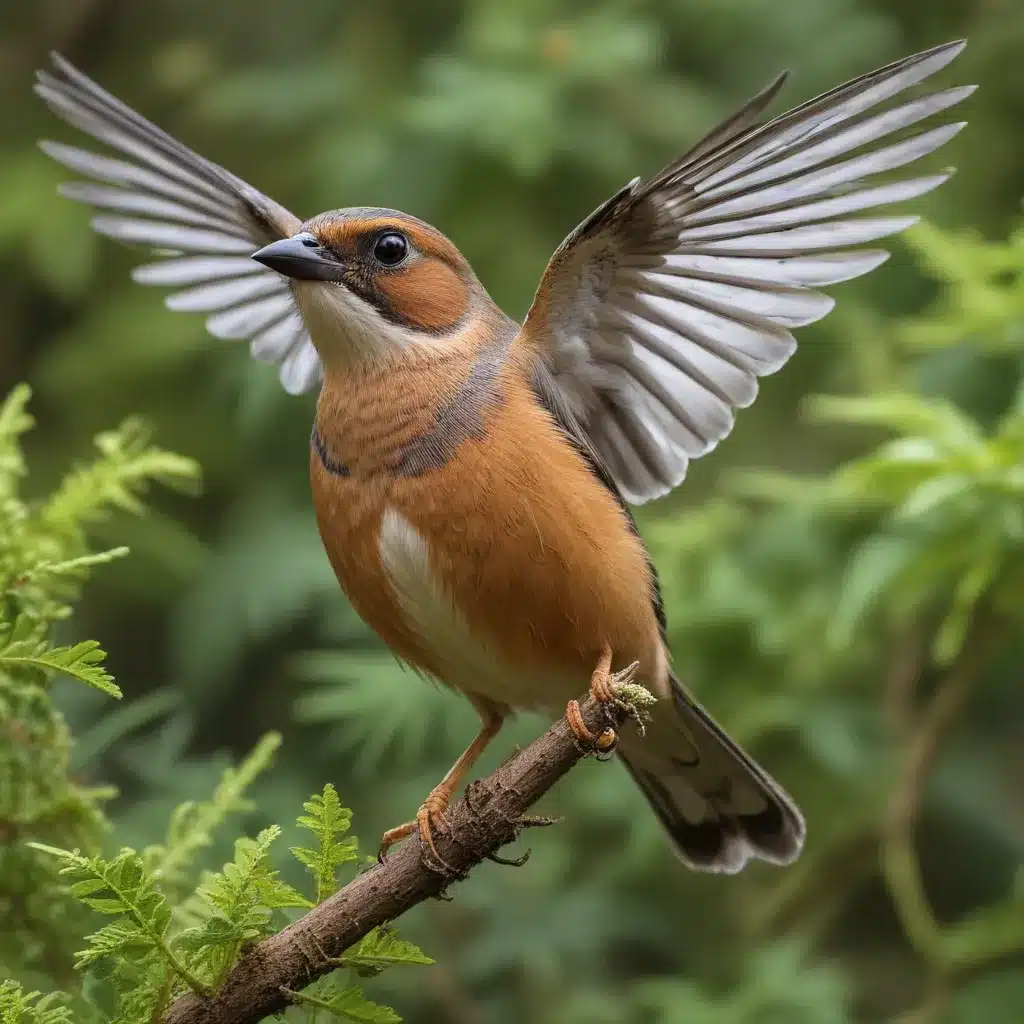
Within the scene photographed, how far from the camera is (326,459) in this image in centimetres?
320

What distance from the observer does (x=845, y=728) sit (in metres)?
4.80

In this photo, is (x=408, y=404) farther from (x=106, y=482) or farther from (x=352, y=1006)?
(x=352, y=1006)

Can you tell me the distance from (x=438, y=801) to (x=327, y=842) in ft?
2.31

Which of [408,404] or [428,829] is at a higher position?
[408,404]

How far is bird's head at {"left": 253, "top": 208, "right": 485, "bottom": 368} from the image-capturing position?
332cm

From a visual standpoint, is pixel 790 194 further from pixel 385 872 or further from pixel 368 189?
pixel 368 189

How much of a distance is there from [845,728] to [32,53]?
4.77 meters

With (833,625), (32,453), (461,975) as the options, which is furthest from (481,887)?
(32,453)

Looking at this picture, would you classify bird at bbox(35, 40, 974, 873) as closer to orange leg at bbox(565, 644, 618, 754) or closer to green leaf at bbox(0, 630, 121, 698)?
orange leg at bbox(565, 644, 618, 754)

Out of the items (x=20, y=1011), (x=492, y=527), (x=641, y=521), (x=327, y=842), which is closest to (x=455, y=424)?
(x=492, y=527)

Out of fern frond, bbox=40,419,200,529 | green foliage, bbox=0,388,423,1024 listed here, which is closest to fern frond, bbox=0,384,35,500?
green foliage, bbox=0,388,423,1024

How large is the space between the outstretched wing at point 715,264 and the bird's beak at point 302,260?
1.54 ft

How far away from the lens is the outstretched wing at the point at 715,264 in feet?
9.26

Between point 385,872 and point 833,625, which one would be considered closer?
point 385,872
